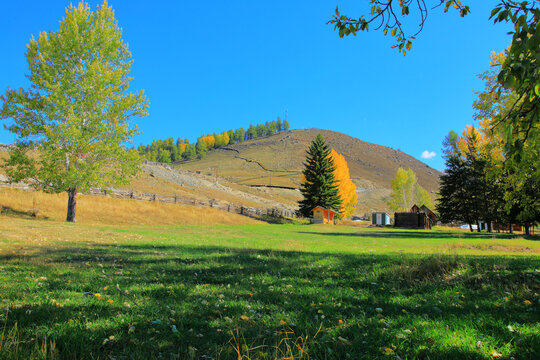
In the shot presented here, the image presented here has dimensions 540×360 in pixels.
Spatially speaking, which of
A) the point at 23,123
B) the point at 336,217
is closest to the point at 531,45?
the point at 23,123

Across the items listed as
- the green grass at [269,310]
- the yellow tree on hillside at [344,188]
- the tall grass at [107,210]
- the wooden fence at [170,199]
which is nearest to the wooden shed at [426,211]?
the yellow tree on hillside at [344,188]

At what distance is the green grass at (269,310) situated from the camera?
326cm

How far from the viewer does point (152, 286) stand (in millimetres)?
5633

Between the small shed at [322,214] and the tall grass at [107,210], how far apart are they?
1276 cm

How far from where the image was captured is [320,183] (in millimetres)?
51781

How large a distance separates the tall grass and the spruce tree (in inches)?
491

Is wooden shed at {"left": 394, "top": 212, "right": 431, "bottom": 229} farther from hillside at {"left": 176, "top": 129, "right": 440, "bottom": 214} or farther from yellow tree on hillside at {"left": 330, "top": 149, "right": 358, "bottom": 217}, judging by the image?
hillside at {"left": 176, "top": 129, "right": 440, "bottom": 214}

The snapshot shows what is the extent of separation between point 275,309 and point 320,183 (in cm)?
4794

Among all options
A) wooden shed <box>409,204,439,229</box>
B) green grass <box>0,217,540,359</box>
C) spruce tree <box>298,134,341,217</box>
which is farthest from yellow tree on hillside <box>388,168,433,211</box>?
green grass <box>0,217,540,359</box>

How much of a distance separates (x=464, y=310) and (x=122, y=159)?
25669 millimetres

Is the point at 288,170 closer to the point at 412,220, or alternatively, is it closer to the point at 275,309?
the point at 412,220

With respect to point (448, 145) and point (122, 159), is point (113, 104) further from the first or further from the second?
point (448, 145)

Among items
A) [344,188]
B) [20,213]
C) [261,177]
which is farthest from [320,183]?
[261,177]

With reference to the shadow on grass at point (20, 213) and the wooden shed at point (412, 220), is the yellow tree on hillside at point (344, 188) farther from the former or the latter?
the shadow on grass at point (20, 213)
